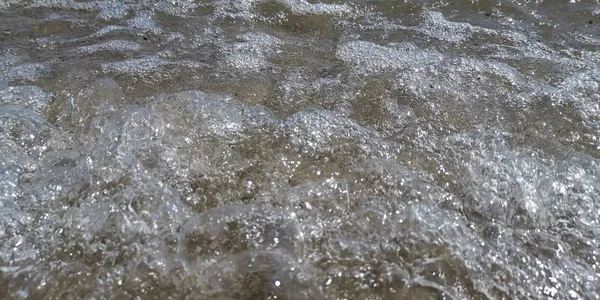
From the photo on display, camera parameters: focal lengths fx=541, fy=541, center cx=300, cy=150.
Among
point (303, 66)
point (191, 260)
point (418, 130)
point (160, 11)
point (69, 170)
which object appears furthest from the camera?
point (160, 11)

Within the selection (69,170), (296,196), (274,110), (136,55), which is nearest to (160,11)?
(136,55)

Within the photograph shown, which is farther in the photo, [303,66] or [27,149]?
[303,66]

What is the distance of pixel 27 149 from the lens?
1.87 m

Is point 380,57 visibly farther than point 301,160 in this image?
Yes

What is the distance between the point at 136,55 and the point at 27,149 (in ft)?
3.18

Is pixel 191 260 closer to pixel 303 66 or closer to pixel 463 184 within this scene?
pixel 463 184

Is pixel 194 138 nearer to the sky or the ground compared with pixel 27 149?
nearer to the sky

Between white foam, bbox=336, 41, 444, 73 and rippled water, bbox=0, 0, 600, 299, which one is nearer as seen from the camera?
rippled water, bbox=0, 0, 600, 299

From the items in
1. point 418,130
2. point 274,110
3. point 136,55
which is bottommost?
point 136,55

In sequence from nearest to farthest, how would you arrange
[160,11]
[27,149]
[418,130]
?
[27,149] → [418,130] → [160,11]

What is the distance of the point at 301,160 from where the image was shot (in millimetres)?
1833

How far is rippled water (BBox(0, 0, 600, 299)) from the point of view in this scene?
1.41 m

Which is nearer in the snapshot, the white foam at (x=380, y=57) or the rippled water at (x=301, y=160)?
the rippled water at (x=301, y=160)

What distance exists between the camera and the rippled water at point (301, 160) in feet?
4.62
